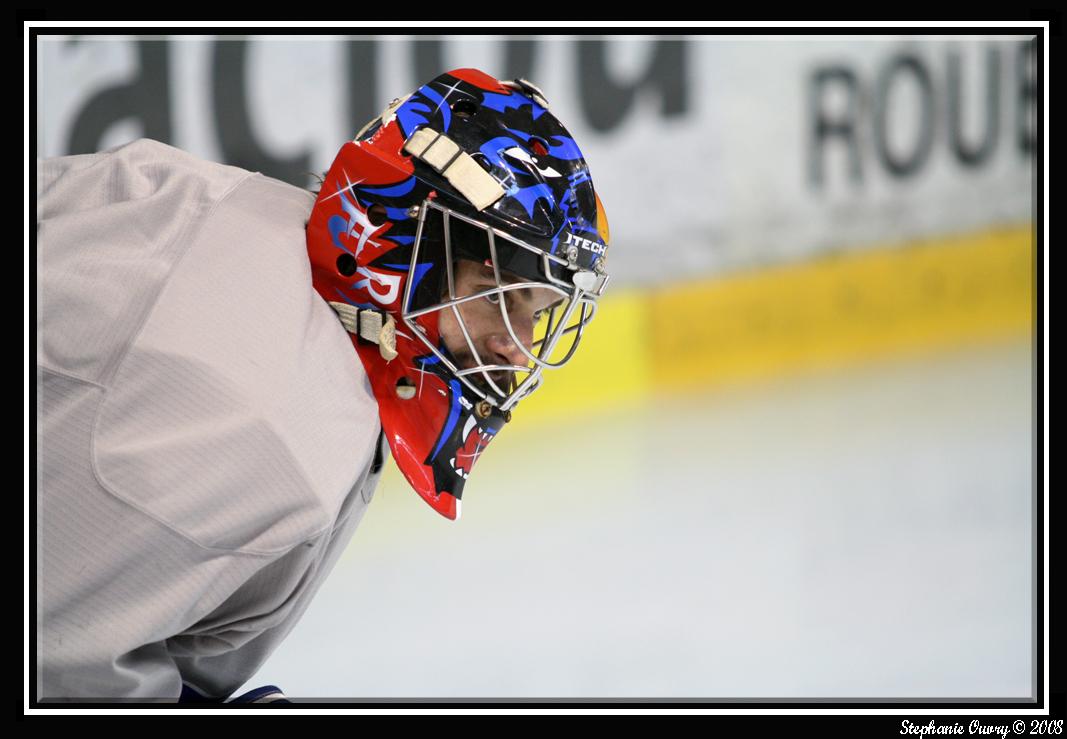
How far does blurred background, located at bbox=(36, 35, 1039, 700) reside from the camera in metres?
2.58

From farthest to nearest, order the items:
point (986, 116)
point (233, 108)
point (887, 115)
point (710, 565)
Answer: point (986, 116)
point (887, 115)
point (710, 565)
point (233, 108)

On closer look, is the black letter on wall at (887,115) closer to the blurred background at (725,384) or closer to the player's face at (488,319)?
the blurred background at (725,384)

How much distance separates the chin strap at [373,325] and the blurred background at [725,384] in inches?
45.1

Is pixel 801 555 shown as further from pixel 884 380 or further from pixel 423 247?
pixel 423 247

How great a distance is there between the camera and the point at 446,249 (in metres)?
1.46

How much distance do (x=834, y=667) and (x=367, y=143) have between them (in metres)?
1.81

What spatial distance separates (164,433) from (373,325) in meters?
0.35

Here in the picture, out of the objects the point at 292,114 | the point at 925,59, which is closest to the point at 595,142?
the point at 292,114

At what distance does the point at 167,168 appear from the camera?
1.48 m

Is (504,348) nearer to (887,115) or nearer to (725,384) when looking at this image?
(725,384)

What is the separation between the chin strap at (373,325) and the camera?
4.79 feet

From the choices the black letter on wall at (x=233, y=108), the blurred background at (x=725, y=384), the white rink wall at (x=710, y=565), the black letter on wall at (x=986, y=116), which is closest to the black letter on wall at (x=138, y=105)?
the blurred background at (x=725, y=384)

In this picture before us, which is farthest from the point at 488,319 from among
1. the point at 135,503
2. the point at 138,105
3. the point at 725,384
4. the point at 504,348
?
the point at 725,384

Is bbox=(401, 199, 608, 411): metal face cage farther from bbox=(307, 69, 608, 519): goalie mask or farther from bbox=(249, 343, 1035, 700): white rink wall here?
bbox=(249, 343, 1035, 700): white rink wall
